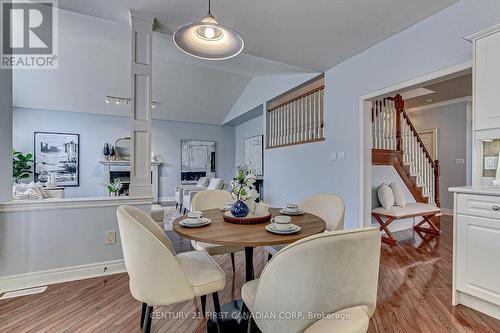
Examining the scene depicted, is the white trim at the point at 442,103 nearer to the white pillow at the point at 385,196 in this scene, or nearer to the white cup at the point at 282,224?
the white pillow at the point at 385,196

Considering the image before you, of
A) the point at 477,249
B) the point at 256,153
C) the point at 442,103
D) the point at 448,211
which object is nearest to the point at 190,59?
the point at 256,153

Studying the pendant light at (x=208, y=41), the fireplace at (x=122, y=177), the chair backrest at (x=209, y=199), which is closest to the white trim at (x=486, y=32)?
the pendant light at (x=208, y=41)

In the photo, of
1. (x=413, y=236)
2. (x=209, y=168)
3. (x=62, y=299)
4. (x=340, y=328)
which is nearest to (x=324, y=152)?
(x=413, y=236)

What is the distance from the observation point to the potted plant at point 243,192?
1.72 meters

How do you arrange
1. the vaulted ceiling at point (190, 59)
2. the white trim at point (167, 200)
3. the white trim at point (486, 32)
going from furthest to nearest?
the white trim at point (167, 200) < the vaulted ceiling at point (190, 59) < the white trim at point (486, 32)

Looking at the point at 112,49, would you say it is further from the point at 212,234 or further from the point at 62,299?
the point at 212,234

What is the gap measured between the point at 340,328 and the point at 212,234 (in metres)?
0.77

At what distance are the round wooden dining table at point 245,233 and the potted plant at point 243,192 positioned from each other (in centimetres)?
13

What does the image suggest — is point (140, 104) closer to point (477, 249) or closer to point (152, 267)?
point (152, 267)

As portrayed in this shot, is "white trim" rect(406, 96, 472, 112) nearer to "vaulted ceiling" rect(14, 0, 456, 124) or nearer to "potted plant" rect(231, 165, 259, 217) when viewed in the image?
"vaulted ceiling" rect(14, 0, 456, 124)

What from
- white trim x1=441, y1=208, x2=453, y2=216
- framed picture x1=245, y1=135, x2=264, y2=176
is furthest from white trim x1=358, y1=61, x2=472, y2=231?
white trim x1=441, y1=208, x2=453, y2=216

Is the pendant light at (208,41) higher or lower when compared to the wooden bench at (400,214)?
higher

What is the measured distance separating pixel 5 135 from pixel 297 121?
4.11 m

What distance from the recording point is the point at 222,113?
25.2ft
